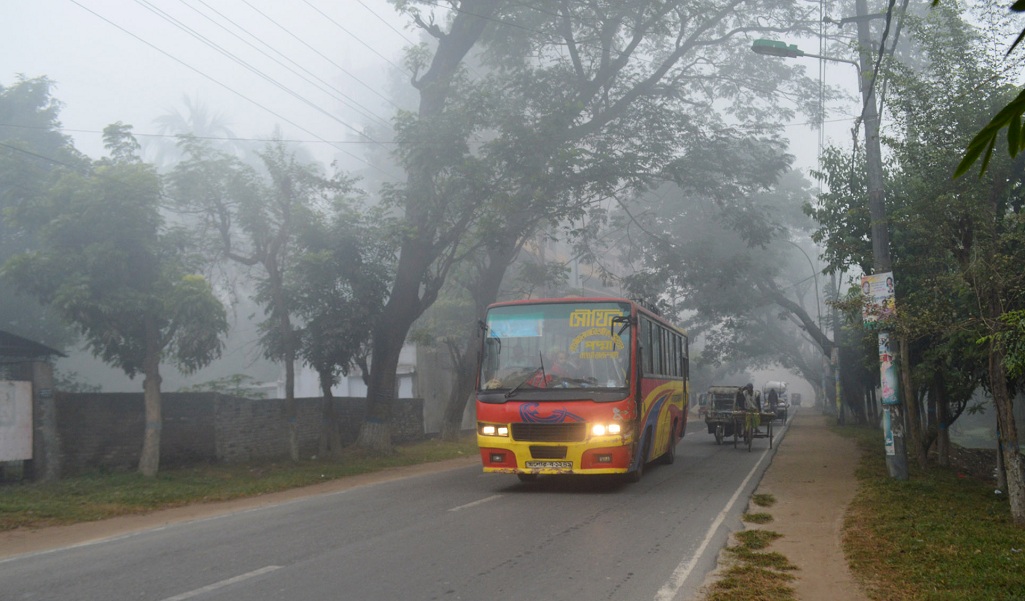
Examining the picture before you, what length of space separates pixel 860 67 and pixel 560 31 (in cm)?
1157

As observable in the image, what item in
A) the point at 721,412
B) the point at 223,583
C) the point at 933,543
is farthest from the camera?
the point at 721,412

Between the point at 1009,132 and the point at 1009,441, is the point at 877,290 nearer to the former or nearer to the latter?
the point at 1009,441

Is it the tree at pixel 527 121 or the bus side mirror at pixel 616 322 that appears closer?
the bus side mirror at pixel 616 322

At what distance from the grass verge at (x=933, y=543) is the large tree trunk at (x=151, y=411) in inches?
501

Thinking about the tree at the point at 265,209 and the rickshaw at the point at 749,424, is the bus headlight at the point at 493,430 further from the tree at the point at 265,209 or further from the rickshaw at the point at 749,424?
the rickshaw at the point at 749,424

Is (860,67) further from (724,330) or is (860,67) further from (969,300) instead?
(724,330)

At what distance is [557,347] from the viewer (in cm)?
1330

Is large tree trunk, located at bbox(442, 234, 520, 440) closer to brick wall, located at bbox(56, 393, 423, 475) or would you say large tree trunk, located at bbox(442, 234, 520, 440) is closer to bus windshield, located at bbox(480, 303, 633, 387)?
brick wall, located at bbox(56, 393, 423, 475)

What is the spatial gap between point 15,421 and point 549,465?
911 centimetres

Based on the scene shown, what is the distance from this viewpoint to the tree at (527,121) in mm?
21094

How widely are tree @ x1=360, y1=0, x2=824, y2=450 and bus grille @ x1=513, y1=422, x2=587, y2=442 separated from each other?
8922 millimetres

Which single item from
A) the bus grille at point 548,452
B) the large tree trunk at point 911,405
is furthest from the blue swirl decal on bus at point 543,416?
the large tree trunk at point 911,405

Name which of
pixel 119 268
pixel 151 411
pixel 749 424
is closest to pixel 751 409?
pixel 749 424

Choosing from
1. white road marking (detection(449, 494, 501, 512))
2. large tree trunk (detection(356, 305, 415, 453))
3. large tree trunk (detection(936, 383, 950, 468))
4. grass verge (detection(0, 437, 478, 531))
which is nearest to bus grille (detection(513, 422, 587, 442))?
white road marking (detection(449, 494, 501, 512))
